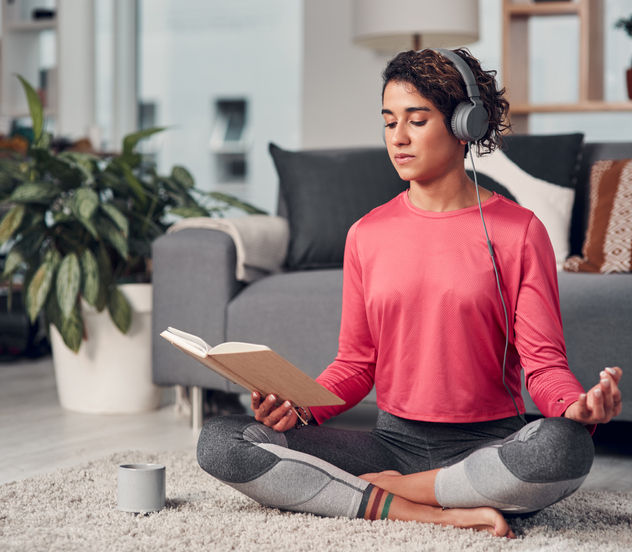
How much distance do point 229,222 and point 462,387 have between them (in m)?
1.16

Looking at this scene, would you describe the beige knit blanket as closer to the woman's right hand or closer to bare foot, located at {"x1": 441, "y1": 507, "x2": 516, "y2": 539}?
the woman's right hand

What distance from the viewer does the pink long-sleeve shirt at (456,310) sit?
1.48m

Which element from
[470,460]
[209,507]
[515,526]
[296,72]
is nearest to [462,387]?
[470,460]

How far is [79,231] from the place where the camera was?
272 cm

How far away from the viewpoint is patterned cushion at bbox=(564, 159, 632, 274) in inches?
91.8

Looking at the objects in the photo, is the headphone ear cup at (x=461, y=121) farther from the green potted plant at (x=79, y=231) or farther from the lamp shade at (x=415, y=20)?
the lamp shade at (x=415, y=20)

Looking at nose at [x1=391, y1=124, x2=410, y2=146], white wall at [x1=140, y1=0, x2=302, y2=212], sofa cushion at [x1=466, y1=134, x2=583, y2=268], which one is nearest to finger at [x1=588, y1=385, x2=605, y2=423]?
nose at [x1=391, y1=124, x2=410, y2=146]

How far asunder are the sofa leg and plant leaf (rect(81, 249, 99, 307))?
0.38 m

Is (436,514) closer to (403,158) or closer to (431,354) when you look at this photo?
(431,354)

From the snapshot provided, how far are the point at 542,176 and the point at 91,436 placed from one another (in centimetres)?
143

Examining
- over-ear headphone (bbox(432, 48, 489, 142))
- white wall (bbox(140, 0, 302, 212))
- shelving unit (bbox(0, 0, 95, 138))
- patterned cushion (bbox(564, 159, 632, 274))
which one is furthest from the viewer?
white wall (bbox(140, 0, 302, 212))

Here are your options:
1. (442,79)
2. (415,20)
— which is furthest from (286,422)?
(415,20)

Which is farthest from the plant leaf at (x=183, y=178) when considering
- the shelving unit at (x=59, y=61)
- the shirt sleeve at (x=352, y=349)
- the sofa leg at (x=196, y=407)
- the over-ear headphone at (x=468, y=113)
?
the shelving unit at (x=59, y=61)

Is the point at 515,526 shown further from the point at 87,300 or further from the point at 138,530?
the point at 87,300
